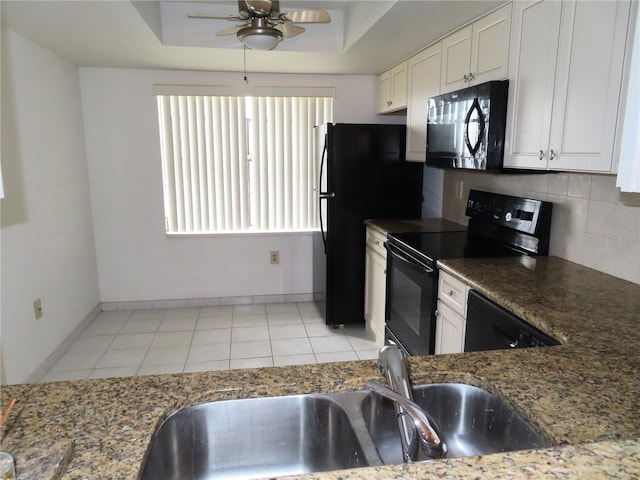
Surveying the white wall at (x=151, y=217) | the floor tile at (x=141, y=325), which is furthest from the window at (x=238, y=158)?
the floor tile at (x=141, y=325)

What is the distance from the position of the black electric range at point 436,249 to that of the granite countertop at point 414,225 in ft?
0.47

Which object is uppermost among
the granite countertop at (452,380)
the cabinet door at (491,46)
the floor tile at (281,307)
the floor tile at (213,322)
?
the cabinet door at (491,46)

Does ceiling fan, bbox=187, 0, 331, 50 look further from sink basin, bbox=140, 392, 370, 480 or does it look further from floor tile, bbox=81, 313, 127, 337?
floor tile, bbox=81, 313, 127, 337

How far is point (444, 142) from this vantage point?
2.52 m

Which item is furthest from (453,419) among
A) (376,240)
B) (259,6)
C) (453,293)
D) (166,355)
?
(166,355)

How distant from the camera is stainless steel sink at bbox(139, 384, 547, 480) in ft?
3.12

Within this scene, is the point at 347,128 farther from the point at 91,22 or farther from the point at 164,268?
the point at 164,268

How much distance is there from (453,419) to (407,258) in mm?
1510

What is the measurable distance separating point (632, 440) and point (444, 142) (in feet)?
6.61

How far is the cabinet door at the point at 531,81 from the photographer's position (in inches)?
69.9

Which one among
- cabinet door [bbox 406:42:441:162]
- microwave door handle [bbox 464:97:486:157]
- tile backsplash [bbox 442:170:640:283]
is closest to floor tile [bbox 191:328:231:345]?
cabinet door [bbox 406:42:441:162]

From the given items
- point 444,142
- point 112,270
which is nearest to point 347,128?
point 444,142

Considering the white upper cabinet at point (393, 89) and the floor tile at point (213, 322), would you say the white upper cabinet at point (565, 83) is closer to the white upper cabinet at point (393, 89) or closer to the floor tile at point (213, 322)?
the white upper cabinet at point (393, 89)

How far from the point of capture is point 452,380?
1.05 meters
